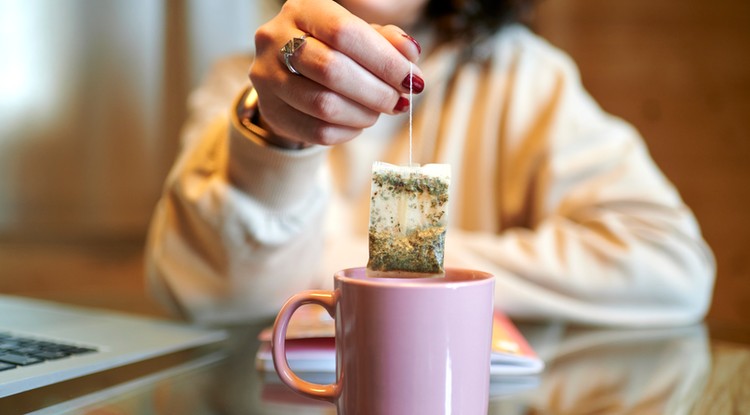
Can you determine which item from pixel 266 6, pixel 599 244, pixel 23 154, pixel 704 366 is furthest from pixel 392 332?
pixel 23 154

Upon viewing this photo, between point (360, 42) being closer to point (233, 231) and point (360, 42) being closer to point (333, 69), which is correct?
point (333, 69)

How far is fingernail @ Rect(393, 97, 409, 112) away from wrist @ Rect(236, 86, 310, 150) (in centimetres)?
18

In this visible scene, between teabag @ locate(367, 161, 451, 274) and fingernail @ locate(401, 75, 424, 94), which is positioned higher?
fingernail @ locate(401, 75, 424, 94)

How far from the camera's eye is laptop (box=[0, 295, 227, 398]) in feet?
1.90

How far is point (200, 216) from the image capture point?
899mm

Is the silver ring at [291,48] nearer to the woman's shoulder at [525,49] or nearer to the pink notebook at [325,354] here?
the pink notebook at [325,354]

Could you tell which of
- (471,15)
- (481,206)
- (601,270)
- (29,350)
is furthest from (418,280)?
(471,15)

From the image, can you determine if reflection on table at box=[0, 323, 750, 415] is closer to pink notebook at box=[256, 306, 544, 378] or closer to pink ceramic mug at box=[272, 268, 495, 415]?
pink notebook at box=[256, 306, 544, 378]

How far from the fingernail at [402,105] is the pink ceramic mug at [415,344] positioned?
17cm

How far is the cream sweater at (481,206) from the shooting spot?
897 millimetres

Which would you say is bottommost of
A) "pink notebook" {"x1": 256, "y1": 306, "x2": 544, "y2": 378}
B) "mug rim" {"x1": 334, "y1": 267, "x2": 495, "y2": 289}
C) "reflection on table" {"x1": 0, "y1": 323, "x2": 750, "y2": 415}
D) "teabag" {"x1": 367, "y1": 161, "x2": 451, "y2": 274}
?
"reflection on table" {"x1": 0, "y1": 323, "x2": 750, "y2": 415}

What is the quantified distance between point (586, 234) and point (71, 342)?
76 centimetres

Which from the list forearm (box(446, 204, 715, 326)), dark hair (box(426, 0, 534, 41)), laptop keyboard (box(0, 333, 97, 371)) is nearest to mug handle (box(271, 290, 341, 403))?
laptop keyboard (box(0, 333, 97, 371))

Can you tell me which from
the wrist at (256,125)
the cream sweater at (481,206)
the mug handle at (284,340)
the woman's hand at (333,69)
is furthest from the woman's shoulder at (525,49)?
the mug handle at (284,340)
